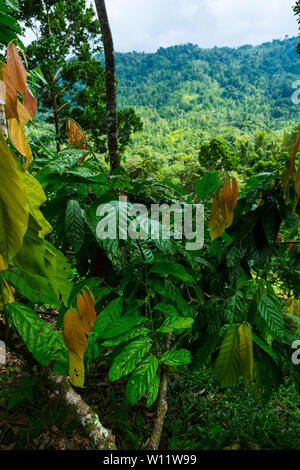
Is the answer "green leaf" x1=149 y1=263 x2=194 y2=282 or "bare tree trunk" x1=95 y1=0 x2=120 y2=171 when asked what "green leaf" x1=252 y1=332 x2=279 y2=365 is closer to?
"green leaf" x1=149 y1=263 x2=194 y2=282

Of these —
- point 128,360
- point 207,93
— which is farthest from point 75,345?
point 207,93

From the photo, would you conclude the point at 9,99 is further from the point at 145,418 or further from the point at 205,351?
the point at 145,418

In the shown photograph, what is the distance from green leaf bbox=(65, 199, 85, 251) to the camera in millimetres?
608

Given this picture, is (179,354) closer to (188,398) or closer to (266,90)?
(188,398)

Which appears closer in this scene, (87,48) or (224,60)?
(87,48)

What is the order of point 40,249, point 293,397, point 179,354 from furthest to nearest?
point 293,397 < point 179,354 < point 40,249

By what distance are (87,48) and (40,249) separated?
31.0 feet

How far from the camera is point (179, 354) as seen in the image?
0.58m

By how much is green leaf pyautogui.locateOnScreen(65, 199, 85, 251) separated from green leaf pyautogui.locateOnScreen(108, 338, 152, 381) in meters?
0.26

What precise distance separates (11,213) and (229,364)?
0.57 metres

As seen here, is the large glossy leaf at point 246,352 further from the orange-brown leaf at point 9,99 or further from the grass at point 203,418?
the grass at point 203,418

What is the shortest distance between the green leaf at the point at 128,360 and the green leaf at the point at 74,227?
0.84 ft

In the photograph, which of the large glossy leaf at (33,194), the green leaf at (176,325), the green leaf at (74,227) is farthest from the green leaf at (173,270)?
the large glossy leaf at (33,194)

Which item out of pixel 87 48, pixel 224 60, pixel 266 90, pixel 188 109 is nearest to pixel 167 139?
pixel 188 109
